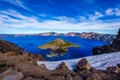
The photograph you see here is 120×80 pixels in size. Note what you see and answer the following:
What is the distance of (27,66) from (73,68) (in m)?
4.55

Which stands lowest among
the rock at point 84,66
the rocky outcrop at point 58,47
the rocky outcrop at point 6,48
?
the rocky outcrop at point 58,47

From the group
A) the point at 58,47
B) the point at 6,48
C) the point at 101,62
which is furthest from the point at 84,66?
the point at 58,47

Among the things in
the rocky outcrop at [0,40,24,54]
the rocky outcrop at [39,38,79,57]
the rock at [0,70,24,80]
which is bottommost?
the rocky outcrop at [39,38,79,57]

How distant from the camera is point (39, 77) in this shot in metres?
11.6

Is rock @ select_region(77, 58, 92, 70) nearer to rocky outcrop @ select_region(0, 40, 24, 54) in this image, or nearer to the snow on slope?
the snow on slope

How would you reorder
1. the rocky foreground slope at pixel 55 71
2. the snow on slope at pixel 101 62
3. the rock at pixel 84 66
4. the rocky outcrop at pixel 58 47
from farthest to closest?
the rocky outcrop at pixel 58 47 → the snow on slope at pixel 101 62 → the rock at pixel 84 66 → the rocky foreground slope at pixel 55 71

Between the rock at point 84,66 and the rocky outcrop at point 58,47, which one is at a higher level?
the rock at point 84,66

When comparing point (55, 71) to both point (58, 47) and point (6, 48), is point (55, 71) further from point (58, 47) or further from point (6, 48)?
point (58, 47)

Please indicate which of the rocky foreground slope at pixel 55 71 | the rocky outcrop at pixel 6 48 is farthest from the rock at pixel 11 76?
the rocky outcrop at pixel 6 48

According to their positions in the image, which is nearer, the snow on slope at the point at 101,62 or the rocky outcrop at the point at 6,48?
the snow on slope at the point at 101,62

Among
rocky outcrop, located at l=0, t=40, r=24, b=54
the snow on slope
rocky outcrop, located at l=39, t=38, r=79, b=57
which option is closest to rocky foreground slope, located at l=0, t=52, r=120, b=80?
the snow on slope

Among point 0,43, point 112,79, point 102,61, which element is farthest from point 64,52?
point 112,79

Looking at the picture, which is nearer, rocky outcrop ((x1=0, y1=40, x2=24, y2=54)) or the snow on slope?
the snow on slope

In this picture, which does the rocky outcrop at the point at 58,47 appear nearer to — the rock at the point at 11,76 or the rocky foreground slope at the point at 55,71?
the rocky foreground slope at the point at 55,71
